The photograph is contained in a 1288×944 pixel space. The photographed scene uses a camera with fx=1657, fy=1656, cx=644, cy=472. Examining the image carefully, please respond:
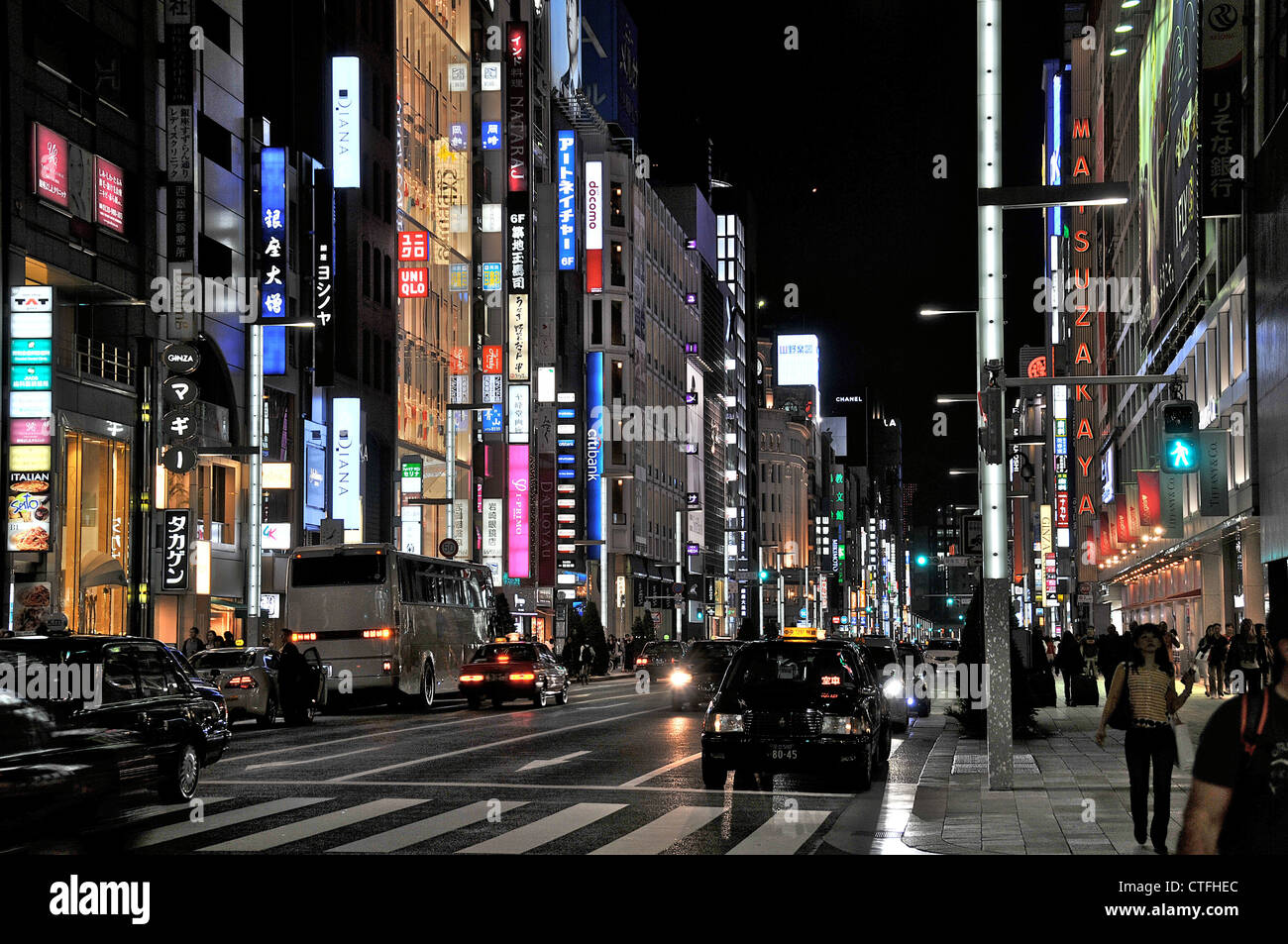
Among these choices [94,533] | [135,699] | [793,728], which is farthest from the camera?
[94,533]

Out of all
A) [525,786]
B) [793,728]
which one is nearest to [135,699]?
[525,786]

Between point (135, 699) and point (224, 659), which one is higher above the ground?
point (135, 699)

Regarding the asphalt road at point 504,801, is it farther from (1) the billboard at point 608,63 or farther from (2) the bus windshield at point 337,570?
(1) the billboard at point 608,63

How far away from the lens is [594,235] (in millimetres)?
93750

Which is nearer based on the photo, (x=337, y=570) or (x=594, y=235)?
(x=337, y=570)

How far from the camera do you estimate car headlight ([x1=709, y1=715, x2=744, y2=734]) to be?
18.1 metres

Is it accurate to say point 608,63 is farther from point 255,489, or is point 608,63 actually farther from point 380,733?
point 380,733

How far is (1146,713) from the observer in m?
12.7

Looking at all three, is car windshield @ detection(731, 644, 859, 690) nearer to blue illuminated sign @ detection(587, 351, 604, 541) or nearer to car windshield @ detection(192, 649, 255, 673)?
car windshield @ detection(192, 649, 255, 673)

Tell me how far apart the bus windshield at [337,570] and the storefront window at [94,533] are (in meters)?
4.86

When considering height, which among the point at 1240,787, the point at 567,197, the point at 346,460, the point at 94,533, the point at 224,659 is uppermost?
the point at 567,197

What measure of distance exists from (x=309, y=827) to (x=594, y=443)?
78.0 metres

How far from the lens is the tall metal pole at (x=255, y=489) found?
44.1m
